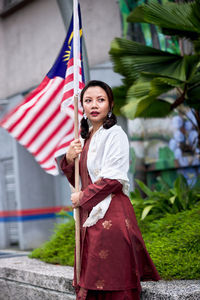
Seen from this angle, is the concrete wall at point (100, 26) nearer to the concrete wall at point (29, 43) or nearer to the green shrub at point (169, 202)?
the concrete wall at point (29, 43)

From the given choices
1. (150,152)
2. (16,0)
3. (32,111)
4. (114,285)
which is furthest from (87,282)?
(16,0)

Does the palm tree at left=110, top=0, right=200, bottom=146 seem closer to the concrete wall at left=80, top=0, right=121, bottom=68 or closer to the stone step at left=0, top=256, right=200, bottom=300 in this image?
the stone step at left=0, top=256, right=200, bottom=300

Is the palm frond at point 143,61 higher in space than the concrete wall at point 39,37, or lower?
lower

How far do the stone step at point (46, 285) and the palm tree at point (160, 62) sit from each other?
228cm

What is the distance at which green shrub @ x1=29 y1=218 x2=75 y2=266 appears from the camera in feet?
18.4

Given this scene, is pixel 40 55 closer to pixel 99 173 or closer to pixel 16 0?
pixel 16 0

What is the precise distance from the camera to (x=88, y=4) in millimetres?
10586

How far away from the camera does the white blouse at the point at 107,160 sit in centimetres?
306

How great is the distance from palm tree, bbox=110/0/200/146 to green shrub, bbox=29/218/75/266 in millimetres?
1787

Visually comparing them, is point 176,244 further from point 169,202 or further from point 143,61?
point 143,61

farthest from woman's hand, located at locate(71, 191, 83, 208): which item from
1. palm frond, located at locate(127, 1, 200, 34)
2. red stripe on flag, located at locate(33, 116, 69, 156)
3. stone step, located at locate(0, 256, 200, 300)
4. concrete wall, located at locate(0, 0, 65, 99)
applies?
concrete wall, located at locate(0, 0, 65, 99)

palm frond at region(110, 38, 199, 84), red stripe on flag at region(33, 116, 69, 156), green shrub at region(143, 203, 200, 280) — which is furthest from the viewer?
palm frond at region(110, 38, 199, 84)

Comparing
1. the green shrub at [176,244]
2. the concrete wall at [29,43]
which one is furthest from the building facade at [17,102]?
the green shrub at [176,244]

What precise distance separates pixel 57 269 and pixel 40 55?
8203 millimetres
